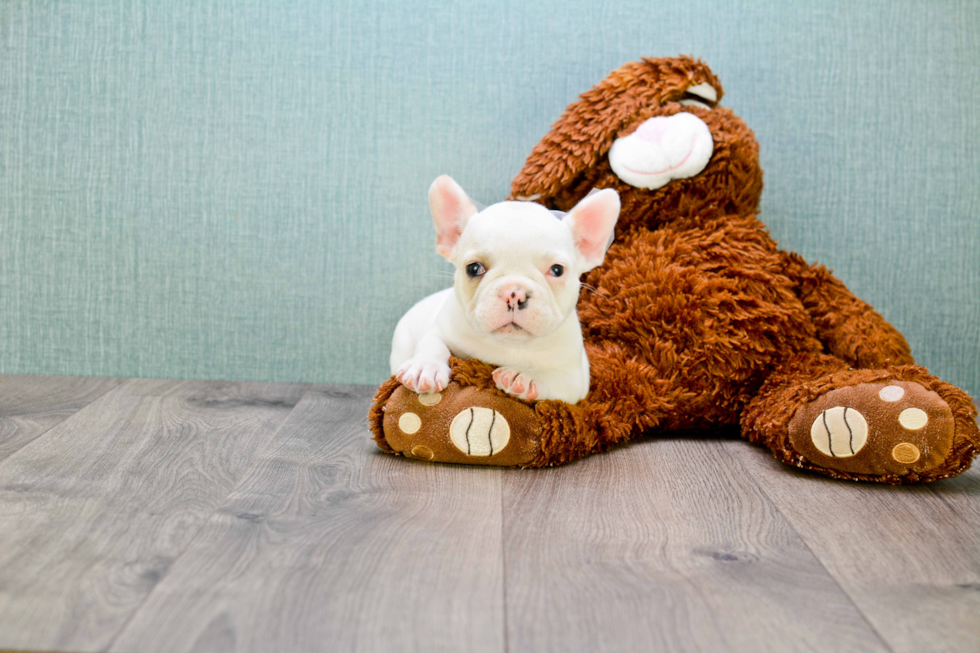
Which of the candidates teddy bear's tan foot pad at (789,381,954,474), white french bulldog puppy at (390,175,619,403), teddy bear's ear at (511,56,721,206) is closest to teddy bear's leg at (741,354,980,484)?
teddy bear's tan foot pad at (789,381,954,474)

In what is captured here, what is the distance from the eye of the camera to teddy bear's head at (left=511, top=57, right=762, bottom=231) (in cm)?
128

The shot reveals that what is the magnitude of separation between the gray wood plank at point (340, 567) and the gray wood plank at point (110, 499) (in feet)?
0.11

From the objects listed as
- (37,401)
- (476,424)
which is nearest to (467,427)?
(476,424)

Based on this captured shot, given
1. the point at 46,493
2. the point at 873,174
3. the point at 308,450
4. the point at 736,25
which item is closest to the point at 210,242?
the point at 308,450

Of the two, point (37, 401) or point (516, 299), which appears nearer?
point (516, 299)

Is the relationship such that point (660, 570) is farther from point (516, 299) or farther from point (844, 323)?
point (844, 323)

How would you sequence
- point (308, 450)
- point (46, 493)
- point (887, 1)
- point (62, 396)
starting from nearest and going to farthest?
point (46, 493) → point (308, 450) → point (62, 396) → point (887, 1)

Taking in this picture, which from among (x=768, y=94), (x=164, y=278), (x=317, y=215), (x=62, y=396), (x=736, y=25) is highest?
(x=736, y=25)

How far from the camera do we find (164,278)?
1567 mm

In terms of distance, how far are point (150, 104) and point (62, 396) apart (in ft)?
1.90

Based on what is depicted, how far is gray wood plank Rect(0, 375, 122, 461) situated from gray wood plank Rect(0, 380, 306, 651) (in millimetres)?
24

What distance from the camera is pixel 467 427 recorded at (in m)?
1.03

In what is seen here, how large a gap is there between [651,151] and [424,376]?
55 cm

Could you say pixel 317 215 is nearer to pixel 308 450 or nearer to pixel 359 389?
pixel 359 389
